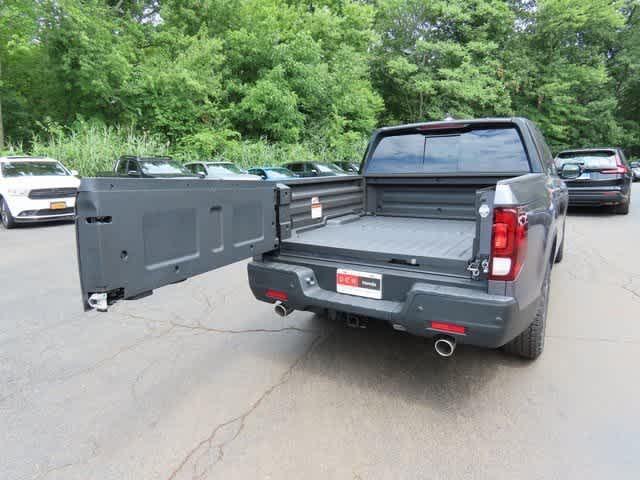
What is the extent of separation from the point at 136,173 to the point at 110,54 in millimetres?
8883

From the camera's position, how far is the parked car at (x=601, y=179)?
10.2 meters

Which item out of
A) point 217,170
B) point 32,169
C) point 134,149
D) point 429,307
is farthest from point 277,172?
point 429,307

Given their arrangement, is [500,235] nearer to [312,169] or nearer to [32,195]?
[32,195]

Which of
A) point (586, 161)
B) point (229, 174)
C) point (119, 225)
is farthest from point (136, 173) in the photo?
point (586, 161)

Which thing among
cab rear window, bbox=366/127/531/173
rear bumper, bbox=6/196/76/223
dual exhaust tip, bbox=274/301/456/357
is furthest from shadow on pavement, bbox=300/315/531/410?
rear bumper, bbox=6/196/76/223

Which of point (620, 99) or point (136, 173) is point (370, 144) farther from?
point (620, 99)

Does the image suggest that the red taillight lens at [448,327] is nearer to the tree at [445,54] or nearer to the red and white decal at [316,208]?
the red and white decal at [316,208]

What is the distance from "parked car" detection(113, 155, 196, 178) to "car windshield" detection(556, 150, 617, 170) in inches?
403

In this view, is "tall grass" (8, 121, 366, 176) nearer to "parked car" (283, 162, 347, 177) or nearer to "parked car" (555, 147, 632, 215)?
"parked car" (283, 162, 347, 177)

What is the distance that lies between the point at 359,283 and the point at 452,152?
2.05m

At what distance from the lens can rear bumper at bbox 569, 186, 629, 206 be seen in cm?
1025

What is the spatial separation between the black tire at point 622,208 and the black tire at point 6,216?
15.3 metres

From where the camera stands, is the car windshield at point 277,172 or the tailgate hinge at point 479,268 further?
the car windshield at point 277,172

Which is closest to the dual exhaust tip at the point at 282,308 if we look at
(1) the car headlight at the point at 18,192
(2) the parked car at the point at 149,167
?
(1) the car headlight at the point at 18,192
